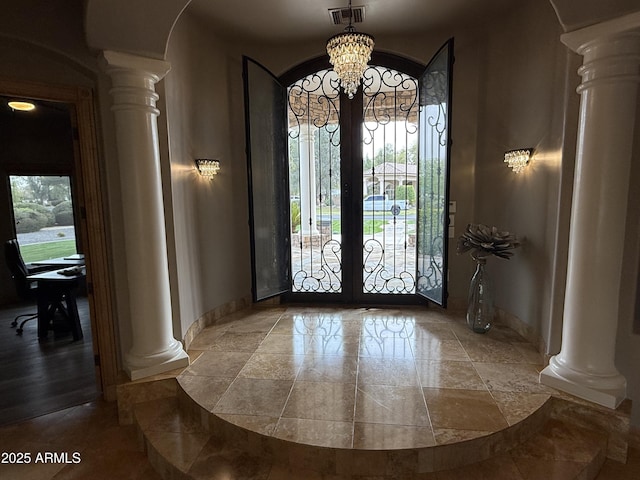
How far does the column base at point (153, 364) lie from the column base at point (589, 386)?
2524 mm

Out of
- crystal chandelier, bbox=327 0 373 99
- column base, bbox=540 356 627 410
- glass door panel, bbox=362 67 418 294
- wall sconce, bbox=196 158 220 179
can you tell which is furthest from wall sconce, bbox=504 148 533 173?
wall sconce, bbox=196 158 220 179

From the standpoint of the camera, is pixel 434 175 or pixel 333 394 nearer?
pixel 333 394

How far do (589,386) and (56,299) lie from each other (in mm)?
4963

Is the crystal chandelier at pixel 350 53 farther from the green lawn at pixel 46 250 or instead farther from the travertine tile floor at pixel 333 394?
the green lawn at pixel 46 250

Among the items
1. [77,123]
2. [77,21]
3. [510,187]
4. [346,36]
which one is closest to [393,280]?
[510,187]

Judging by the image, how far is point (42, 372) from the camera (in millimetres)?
3312

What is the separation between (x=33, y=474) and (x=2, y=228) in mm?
5040

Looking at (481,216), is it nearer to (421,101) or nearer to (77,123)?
(421,101)

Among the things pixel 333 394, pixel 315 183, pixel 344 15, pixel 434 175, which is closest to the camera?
pixel 333 394

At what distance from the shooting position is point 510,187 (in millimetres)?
3131

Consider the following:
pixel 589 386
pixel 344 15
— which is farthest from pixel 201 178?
pixel 589 386

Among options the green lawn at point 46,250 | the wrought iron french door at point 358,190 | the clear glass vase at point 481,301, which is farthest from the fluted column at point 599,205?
the green lawn at point 46,250

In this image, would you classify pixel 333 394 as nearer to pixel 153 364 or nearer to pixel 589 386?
pixel 153 364

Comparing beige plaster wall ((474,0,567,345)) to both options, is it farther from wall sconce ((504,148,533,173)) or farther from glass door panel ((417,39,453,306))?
glass door panel ((417,39,453,306))
